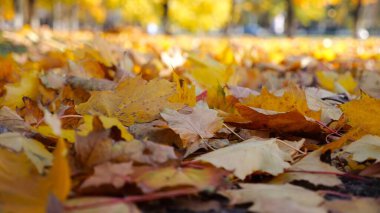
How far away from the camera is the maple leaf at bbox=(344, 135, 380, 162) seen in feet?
2.91

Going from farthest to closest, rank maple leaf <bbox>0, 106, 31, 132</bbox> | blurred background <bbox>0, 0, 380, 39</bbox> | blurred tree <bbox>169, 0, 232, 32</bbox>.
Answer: blurred tree <bbox>169, 0, 232, 32</bbox> → blurred background <bbox>0, 0, 380, 39</bbox> → maple leaf <bbox>0, 106, 31, 132</bbox>

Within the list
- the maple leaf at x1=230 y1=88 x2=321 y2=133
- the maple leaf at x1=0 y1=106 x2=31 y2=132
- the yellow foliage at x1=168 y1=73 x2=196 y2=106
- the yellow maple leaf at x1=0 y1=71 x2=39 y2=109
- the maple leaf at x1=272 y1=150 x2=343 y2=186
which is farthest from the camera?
the yellow maple leaf at x1=0 y1=71 x2=39 y2=109

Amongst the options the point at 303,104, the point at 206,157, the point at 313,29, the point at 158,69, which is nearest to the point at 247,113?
the point at 303,104

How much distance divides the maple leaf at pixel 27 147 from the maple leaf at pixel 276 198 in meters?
0.29

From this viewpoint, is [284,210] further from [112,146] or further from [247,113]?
[247,113]

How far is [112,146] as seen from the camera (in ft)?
2.50

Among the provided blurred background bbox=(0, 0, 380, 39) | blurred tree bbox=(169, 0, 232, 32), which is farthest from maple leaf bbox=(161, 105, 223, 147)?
blurred tree bbox=(169, 0, 232, 32)

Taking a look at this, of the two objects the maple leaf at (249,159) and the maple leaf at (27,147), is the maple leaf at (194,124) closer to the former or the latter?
the maple leaf at (249,159)

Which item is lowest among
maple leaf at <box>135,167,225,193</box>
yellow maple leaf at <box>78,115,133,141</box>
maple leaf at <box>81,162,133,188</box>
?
maple leaf at <box>135,167,225,193</box>

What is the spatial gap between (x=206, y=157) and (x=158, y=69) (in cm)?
154

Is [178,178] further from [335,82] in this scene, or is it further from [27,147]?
[335,82]

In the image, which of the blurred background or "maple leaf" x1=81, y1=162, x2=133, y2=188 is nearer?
"maple leaf" x1=81, y1=162, x2=133, y2=188

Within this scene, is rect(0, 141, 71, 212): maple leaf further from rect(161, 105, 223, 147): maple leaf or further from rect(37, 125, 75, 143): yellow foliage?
rect(161, 105, 223, 147): maple leaf

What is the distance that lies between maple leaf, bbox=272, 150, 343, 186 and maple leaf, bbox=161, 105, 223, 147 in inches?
8.0
